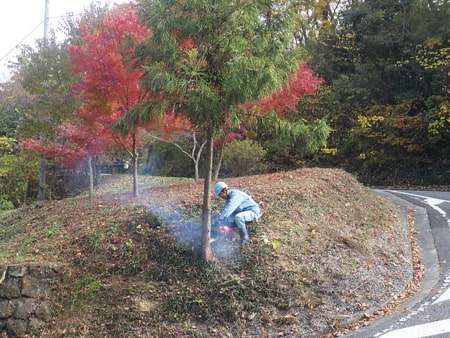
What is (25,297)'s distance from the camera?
5.11 meters

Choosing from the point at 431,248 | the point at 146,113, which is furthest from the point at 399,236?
the point at 146,113

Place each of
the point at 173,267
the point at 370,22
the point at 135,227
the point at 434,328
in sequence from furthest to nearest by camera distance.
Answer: the point at 370,22, the point at 135,227, the point at 173,267, the point at 434,328

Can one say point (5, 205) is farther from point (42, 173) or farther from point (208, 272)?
point (208, 272)

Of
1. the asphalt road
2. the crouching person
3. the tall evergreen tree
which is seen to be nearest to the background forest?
the tall evergreen tree

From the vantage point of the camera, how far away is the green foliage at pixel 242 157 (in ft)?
46.9

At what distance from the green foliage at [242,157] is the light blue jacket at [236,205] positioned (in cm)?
832

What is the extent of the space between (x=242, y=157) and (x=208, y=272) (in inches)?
366

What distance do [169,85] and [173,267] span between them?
2317mm

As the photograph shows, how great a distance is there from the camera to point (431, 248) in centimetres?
711

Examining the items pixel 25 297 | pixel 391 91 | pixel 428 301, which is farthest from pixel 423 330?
pixel 391 91

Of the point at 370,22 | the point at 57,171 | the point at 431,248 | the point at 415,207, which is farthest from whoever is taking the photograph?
the point at 370,22

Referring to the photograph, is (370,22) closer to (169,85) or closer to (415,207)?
(415,207)

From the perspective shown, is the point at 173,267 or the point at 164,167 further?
the point at 164,167

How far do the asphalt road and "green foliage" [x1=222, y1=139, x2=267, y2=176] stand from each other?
6.53m
